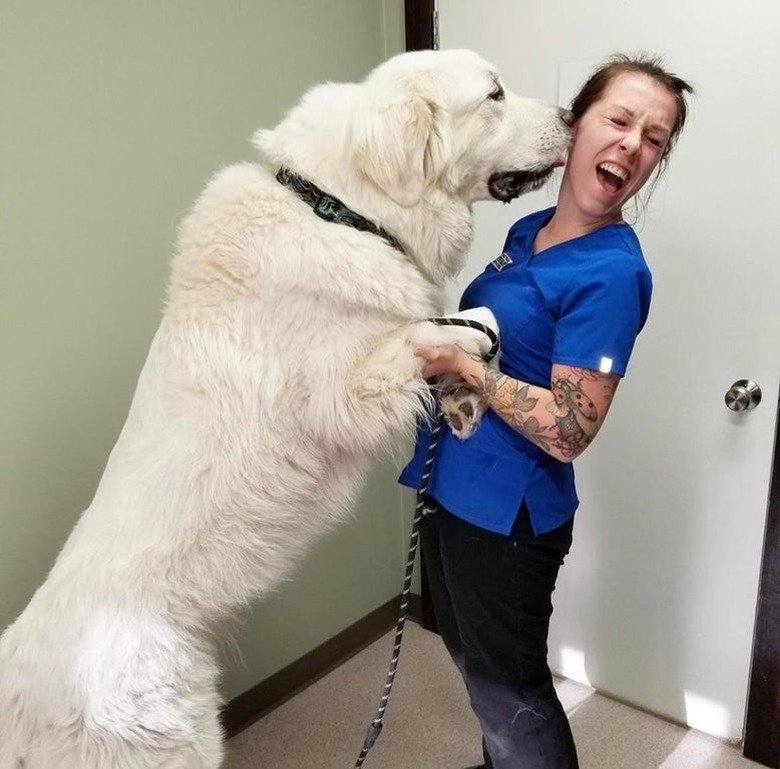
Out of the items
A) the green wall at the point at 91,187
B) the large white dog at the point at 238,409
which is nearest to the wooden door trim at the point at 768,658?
the large white dog at the point at 238,409

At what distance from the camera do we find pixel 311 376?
1.24 m

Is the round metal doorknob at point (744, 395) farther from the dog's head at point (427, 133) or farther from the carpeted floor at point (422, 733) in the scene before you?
the carpeted floor at point (422, 733)

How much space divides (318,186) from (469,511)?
637mm

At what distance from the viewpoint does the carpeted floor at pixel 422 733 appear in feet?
6.48

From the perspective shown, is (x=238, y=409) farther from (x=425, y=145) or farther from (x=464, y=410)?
(x=425, y=145)

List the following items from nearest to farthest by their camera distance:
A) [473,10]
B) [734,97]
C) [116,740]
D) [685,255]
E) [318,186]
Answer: [116,740]
[318,186]
[734,97]
[685,255]
[473,10]

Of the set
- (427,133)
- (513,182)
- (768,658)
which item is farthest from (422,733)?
(427,133)

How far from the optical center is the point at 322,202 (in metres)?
1.28

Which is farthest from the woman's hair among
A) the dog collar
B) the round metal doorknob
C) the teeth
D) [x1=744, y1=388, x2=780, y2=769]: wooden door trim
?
[x1=744, y1=388, x2=780, y2=769]: wooden door trim

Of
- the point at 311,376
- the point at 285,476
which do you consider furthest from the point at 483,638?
the point at 311,376

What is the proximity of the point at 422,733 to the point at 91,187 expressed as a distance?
1722mm

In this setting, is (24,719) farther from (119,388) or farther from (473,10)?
(473,10)

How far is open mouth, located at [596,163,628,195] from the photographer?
1.22m

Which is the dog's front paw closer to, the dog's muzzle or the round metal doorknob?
the dog's muzzle
